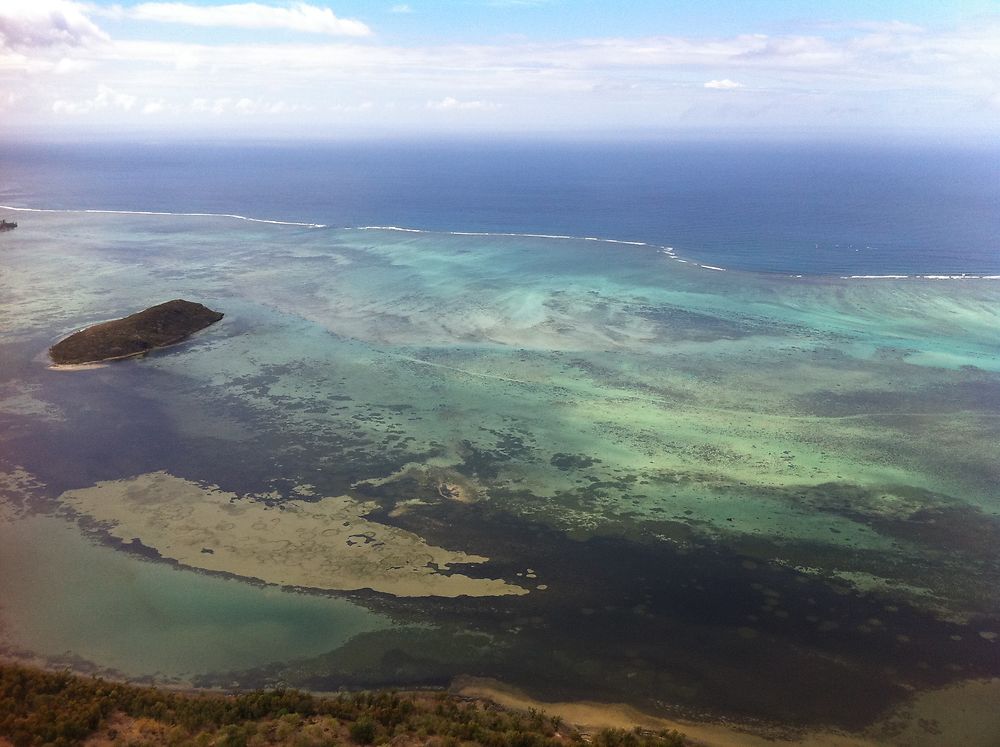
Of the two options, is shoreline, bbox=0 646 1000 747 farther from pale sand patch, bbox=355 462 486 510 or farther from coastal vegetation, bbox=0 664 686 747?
pale sand patch, bbox=355 462 486 510

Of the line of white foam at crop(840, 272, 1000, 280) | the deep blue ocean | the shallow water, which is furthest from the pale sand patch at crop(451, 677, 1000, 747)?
the deep blue ocean

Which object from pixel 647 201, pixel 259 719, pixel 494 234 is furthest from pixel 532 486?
pixel 647 201

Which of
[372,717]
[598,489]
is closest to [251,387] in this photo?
[598,489]

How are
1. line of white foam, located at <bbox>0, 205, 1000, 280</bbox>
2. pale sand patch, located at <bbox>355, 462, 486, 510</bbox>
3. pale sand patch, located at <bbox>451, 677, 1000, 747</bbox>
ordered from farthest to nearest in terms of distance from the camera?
line of white foam, located at <bbox>0, 205, 1000, 280</bbox>, pale sand patch, located at <bbox>355, 462, 486, 510</bbox>, pale sand patch, located at <bbox>451, 677, 1000, 747</bbox>

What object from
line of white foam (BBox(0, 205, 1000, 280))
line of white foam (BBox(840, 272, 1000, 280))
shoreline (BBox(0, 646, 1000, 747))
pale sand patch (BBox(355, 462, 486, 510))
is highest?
line of white foam (BBox(0, 205, 1000, 280))

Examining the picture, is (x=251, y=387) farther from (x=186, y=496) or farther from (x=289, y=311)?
(x=289, y=311)
